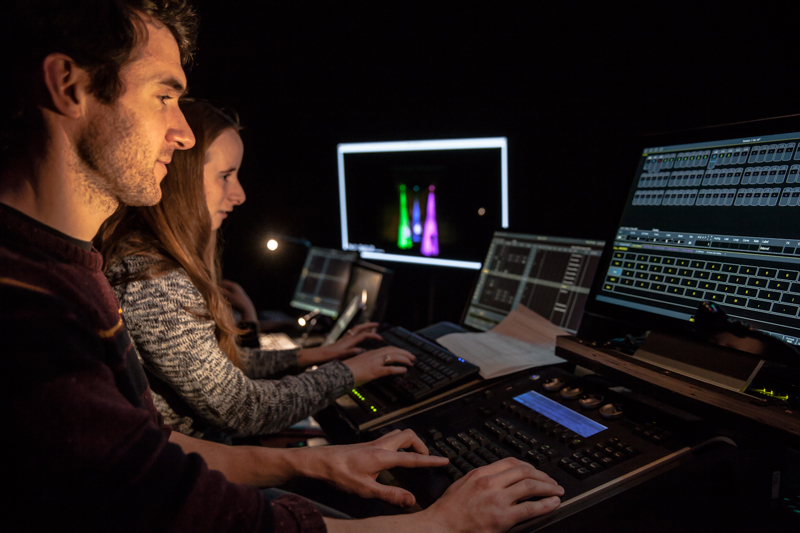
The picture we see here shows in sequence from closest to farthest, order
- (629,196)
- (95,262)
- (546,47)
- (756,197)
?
(95,262) < (756,197) < (629,196) < (546,47)

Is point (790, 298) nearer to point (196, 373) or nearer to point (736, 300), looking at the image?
point (736, 300)

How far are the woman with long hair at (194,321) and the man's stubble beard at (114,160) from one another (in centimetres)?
34

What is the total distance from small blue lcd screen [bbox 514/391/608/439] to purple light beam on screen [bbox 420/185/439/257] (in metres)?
1.08

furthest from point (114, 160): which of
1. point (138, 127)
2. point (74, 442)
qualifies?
point (74, 442)

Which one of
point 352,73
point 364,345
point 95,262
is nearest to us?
point 95,262

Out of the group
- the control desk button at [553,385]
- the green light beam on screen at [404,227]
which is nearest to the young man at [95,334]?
the control desk button at [553,385]

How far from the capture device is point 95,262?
0.65 m

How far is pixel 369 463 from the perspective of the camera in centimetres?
70

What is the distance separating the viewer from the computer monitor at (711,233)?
718 millimetres

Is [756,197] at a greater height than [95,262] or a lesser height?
greater

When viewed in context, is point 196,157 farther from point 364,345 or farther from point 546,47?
point 546,47

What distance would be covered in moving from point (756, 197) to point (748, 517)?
19.4 inches

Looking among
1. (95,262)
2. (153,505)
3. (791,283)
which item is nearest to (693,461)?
(791,283)

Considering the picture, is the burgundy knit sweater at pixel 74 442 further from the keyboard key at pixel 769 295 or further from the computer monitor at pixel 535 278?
the computer monitor at pixel 535 278
